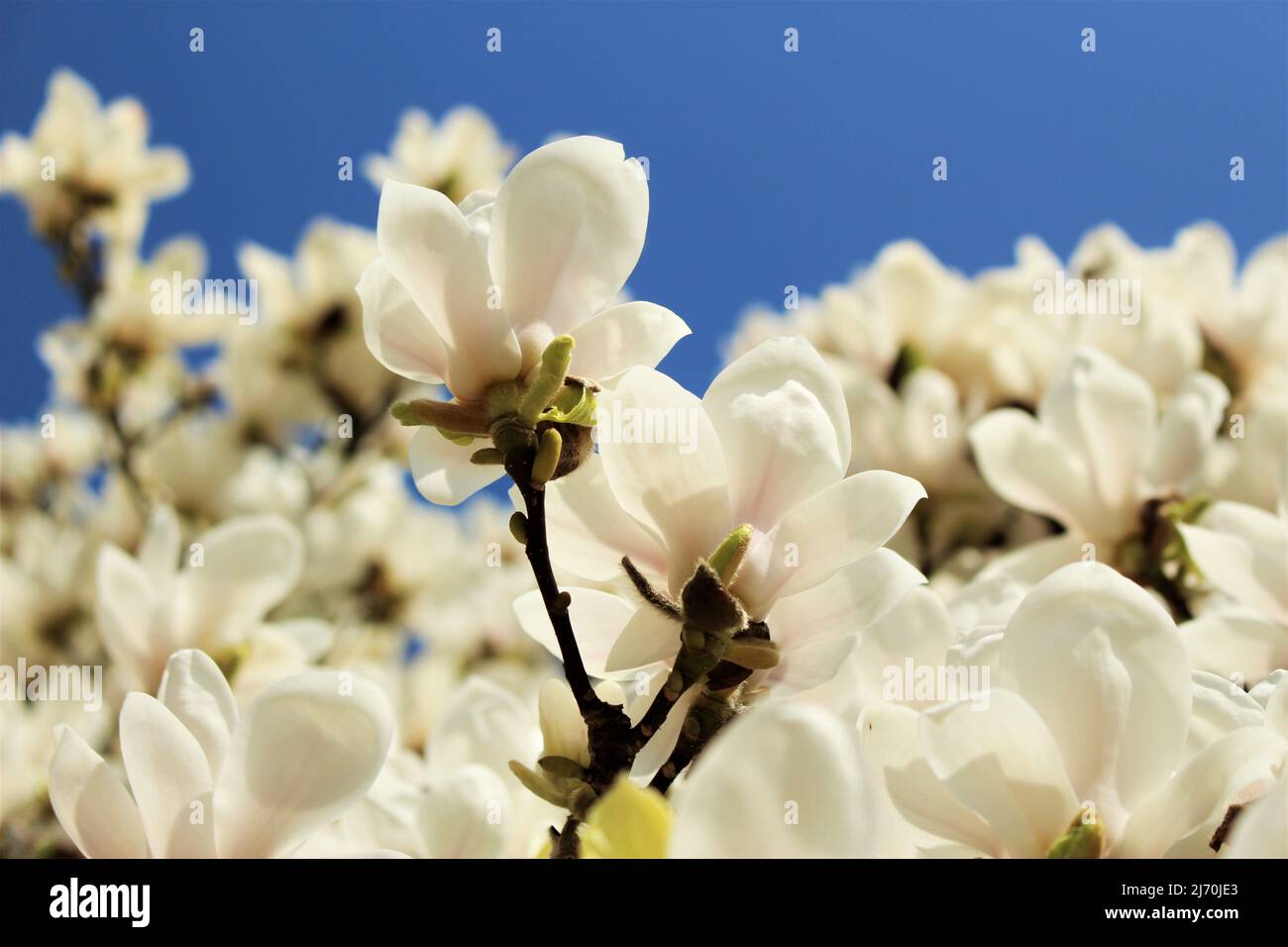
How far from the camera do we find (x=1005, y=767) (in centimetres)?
30

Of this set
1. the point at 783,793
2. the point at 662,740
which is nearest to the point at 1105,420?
the point at 662,740

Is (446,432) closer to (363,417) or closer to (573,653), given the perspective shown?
(573,653)

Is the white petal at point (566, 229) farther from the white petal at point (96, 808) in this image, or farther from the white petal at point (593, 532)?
the white petal at point (96, 808)

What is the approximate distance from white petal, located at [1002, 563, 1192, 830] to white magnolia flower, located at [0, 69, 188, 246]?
201 cm

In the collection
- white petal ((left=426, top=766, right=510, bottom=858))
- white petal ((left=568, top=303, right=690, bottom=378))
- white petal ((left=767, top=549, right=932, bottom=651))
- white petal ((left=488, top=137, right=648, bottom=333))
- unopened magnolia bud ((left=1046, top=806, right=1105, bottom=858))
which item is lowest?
white petal ((left=426, top=766, right=510, bottom=858))

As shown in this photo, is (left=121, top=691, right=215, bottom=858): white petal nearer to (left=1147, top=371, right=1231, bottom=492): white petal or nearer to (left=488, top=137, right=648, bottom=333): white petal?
(left=488, top=137, right=648, bottom=333): white petal

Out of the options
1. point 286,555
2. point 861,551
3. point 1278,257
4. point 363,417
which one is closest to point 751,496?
point 861,551

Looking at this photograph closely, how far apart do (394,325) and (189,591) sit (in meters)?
0.40

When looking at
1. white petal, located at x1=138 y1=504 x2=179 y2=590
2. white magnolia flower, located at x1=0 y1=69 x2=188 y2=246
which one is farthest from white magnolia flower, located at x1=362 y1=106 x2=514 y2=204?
white petal, located at x1=138 y1=504 x2=179 y2=590

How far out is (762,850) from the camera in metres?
0.20

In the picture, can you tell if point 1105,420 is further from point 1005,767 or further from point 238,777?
point 238,777

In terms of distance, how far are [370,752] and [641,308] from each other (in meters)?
0.16

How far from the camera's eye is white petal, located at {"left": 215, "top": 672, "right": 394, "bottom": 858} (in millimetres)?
301

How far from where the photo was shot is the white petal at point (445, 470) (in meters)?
0.38
